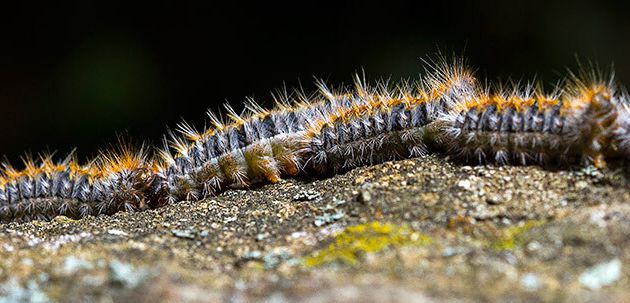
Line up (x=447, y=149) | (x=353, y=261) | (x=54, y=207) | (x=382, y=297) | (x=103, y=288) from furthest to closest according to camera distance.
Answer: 1. (x=54, y=207)
2. (x=447, y=149)
3. (x=353, y=261)
4. (x=103, y=288)
5. (x=382, y=297)

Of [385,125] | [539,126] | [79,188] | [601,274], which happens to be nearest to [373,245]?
[601,274]

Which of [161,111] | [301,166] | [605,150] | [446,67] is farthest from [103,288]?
[161,111]

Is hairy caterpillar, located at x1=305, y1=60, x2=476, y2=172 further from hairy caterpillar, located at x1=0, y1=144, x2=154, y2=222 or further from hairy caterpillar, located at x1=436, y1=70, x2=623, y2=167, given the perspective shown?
hairy caterpillar, located at x1=0, y1=144, x2=154, y2=222

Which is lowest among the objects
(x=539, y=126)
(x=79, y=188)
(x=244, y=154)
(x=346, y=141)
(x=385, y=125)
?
(x=79, y=188)

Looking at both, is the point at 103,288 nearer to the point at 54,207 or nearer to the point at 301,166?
the point at 301,166

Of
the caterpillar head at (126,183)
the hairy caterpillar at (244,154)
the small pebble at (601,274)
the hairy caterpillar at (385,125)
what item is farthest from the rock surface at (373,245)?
the caterpillar head at (126,183)

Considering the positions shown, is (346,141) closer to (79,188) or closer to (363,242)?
(363,242)
